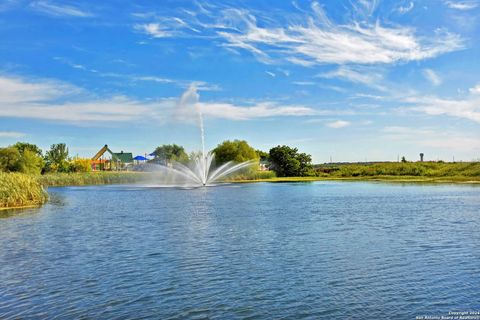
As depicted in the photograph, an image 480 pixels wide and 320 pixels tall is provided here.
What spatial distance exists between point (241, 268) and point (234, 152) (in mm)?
101001

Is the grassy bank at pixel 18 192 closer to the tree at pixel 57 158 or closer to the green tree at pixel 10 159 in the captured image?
the green tree at pixel 10 159

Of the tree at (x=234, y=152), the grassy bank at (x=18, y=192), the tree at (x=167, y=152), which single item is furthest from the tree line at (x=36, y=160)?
the grassy bank at (x=18, y=192)

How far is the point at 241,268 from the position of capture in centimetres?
1819

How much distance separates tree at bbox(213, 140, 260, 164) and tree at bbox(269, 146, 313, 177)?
11.0m

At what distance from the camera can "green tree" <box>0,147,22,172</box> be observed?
104 metres

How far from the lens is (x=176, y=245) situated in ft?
76.7

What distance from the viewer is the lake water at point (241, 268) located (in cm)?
1351

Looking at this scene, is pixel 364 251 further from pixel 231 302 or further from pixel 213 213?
pixel 213 213

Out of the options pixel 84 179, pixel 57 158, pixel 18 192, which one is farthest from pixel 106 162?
pixel 18 192

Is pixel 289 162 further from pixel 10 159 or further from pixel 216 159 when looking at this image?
pixel 10 159

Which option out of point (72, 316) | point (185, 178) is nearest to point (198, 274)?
point (72, 316)

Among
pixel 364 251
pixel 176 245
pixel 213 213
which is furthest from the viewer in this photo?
pixel 213 213

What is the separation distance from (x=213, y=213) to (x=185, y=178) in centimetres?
6311

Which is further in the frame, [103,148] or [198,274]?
[103,148]
